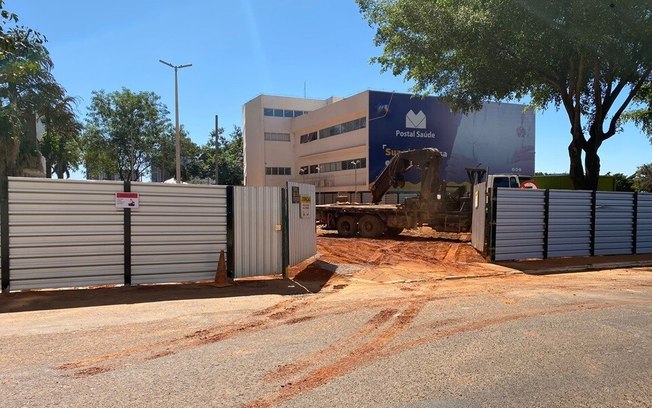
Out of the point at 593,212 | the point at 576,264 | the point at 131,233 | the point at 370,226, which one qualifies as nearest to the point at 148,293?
the point at 131,233

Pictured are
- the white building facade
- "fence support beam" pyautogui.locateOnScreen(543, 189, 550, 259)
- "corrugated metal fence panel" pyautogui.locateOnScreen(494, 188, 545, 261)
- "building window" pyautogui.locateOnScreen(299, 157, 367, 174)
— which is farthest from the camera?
"building window" pyautogui.locateOnScreen(299, 157, 367, 174)

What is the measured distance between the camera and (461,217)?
19594 millimetres

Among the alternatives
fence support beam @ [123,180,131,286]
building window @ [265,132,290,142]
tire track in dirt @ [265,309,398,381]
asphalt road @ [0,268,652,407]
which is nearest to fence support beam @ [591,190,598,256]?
asphalt road @ [0,268,652,407]

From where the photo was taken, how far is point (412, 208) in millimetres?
20812

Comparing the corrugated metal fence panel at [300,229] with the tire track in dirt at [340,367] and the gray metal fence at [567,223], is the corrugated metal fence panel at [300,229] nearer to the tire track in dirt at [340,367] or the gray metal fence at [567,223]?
the tire track in dirt at [340,367]

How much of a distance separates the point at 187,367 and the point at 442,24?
634 inches

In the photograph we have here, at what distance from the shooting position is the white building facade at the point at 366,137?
49.0 m

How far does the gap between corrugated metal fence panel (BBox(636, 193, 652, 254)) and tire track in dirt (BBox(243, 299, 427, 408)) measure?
13265 mm

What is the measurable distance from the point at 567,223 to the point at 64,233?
45.2ft

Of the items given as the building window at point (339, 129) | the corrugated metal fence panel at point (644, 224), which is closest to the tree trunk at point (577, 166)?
the corrugated metal fence panel at point (644, 224)

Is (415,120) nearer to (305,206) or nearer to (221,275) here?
(305,206)

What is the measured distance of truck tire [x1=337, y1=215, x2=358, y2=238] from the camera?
23.1 meters

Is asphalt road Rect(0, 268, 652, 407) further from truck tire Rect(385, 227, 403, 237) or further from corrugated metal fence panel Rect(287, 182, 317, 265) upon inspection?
truck tire Rect(385, 227, 403, 237)

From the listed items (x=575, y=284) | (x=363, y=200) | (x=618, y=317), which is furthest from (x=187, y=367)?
(x=363, y=200)
